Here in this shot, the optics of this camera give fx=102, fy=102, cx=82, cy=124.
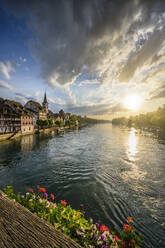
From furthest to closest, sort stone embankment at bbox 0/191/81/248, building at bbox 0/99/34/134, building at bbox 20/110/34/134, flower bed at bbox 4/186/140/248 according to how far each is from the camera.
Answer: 1. building at bbox 20/110/34/134
2. building at bbox 0/99/34/134
3. flower bed at bbox 4/186/140/248
4. stone embankment at bbox 0/191/81/248

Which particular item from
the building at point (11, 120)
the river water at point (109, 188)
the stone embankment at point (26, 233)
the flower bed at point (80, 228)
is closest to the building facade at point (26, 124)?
the building at point (11, 120)

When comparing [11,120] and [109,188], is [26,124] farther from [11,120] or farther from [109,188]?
[109,188]

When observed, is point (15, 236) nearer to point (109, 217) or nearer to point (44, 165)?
point (109, 217)

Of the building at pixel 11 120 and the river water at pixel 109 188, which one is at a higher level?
the building at pixel 11 120

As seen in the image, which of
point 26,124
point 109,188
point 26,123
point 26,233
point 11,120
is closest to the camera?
point 26,233

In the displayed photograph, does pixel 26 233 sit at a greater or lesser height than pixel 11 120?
lesser

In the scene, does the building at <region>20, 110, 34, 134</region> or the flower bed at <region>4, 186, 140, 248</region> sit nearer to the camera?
the flower bed at <region>4, 186, 140, 248</region>

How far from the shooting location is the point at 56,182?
372 inches

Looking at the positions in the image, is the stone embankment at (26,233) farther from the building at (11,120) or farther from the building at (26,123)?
the building at (26,123)

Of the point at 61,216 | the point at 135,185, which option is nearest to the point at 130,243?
the point at 61,216

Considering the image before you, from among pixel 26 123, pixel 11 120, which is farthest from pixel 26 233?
pixel 26 123

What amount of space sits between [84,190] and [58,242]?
320 inches

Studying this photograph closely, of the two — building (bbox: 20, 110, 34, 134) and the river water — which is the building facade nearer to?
building (bbox: 20, 110, 34, 134)

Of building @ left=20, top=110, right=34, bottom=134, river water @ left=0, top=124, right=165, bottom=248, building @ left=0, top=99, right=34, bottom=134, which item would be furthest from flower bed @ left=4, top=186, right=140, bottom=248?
building @ left=20, top=110, right=34, bottom=134
